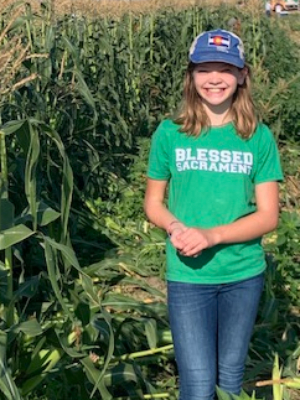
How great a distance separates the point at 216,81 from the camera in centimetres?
268

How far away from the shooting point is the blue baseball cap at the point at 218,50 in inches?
105

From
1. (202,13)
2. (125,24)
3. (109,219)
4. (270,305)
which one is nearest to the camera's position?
(270,305)

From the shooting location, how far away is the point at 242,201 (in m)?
2.74

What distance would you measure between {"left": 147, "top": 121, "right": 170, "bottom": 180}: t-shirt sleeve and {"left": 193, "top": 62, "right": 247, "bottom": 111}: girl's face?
0.19 metres

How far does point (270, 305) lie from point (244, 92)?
77.3 inches

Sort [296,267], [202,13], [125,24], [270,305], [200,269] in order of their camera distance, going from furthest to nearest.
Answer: [202,13] → [125,24] → [296,267] → [270,305] → [200,269]

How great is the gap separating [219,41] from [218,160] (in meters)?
0.39

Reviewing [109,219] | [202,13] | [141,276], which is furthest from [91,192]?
[202,13]

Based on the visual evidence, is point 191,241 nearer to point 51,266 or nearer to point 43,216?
point 51,266

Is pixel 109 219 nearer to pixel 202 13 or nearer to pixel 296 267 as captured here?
pixel 296 267

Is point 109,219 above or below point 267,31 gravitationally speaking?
below

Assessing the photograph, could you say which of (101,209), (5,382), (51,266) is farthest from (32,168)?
(101,209)

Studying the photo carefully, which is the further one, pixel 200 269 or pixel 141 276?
pixel 141 276

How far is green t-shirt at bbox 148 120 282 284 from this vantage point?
2713mm
